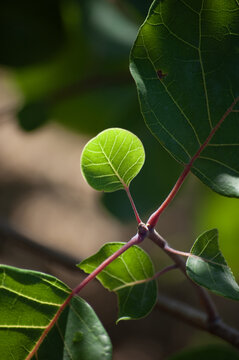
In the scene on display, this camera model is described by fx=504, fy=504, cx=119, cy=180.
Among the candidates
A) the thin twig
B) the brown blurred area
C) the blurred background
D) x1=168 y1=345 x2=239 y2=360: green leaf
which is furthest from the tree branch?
the brown blurred area

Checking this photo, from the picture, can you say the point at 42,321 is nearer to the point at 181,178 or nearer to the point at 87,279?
the point at 87,279

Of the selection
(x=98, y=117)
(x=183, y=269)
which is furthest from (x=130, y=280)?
(x=98, y=117)

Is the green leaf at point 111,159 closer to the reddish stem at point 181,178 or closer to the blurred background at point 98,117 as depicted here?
the reddish stem at point 181,178

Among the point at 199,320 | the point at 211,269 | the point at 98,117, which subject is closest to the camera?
the point at 211,269

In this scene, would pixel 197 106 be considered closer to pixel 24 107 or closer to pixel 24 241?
pixel 24 241

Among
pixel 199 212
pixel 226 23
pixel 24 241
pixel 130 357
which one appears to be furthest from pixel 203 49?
pixel 130 357

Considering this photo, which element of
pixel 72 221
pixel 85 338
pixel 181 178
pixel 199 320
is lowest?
pixel 72 221

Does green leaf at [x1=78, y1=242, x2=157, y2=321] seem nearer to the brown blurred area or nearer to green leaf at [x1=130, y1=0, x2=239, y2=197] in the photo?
green leaf at [x1=130, y1=0, x2=239, y2=197]

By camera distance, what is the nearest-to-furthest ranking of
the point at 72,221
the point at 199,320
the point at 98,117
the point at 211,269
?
the point at 211,269
the point at 199,320
the point at 98,117
the point at 72,221
